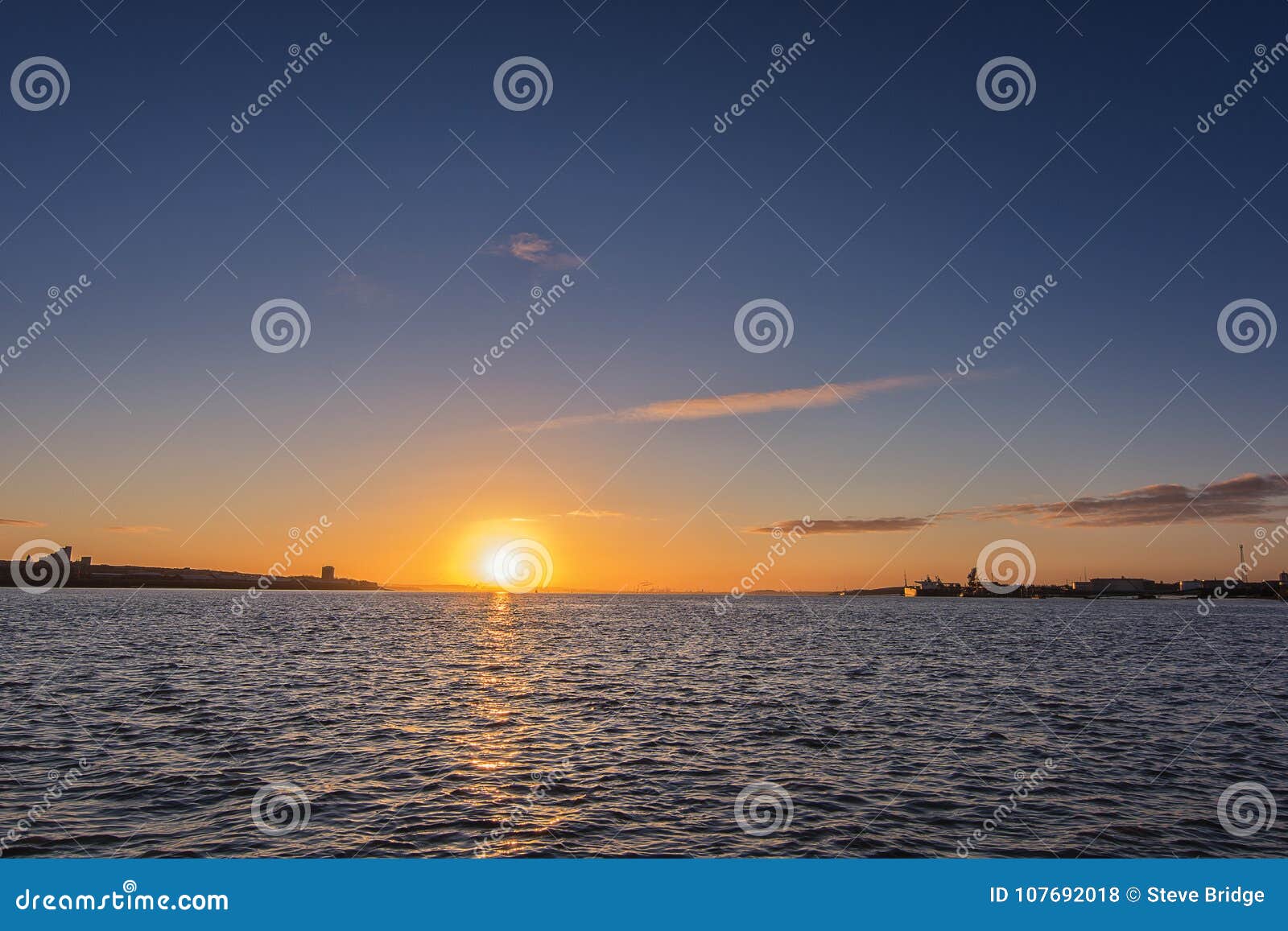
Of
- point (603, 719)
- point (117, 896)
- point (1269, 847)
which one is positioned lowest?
point (117, 896)

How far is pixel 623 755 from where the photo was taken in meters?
25.8

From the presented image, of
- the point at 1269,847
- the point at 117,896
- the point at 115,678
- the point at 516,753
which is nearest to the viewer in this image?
the point at 117,896

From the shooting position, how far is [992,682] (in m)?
46.4

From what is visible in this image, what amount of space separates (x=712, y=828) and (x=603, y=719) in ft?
47.7

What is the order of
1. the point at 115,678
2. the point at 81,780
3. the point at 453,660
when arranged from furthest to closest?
the point at 453,660 < the point at 115,678 < the point at 81,780

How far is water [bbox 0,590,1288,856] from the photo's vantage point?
17781mm

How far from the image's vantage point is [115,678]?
139ft

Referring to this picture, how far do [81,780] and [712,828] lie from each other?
18425 millimetres

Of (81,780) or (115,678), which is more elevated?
(115,678)

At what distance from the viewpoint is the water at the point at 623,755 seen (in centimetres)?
1778

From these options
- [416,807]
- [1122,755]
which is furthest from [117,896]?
[1122,755]

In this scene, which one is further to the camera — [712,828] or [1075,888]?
[712,828]

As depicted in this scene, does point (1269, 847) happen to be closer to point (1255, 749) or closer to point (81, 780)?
point (1255, 749)

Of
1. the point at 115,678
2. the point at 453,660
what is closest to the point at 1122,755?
the point at 453,660
